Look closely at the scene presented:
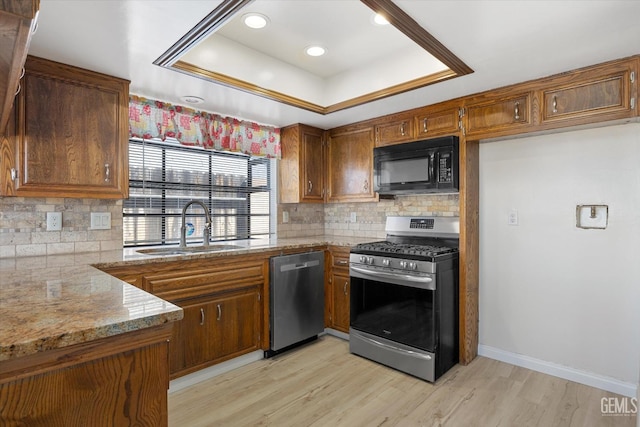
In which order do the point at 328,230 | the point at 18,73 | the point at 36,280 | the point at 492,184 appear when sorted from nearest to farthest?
the point at 18,73, the point at 36,280, the point at 492,184, the point at 328,230

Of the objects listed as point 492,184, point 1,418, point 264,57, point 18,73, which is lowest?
point 1,418

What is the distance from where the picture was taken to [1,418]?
76cm

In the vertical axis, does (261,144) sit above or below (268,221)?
above

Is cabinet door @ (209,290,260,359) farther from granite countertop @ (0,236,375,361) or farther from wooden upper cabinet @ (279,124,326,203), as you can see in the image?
wooden upper cabinet @ (279,124,326,203)

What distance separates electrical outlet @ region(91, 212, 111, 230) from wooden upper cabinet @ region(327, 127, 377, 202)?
2082mm

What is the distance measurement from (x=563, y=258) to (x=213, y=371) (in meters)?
2.69

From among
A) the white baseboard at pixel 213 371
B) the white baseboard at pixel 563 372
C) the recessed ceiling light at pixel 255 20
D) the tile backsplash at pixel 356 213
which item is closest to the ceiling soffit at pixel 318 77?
the recessed ceiling light at pixel 255 20

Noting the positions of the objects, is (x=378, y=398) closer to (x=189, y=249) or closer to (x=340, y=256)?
(x=340, y=256)

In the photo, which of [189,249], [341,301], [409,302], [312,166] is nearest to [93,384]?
[189,249]

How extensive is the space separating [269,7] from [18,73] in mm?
1406

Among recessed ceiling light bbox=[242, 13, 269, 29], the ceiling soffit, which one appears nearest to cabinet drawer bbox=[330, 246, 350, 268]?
the ceiling soffit

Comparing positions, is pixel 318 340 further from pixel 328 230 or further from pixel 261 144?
pixel 261 144

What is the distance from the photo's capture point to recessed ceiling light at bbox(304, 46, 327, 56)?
2.49 metres

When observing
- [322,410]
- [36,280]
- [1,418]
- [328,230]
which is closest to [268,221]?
[328,230]
